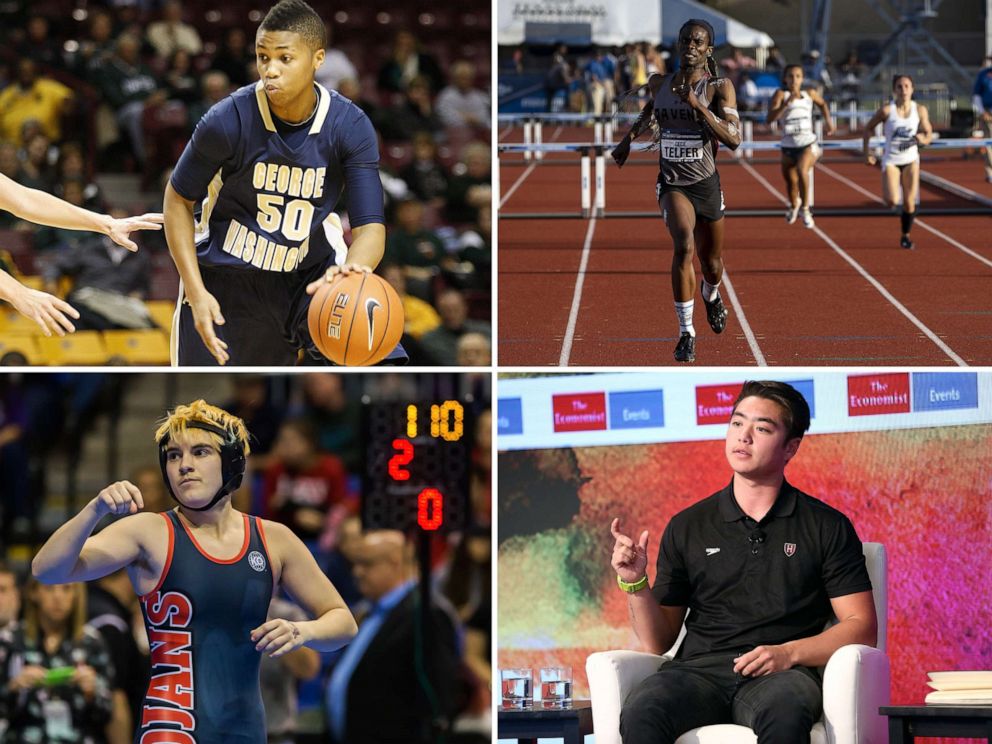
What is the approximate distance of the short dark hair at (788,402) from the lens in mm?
4121

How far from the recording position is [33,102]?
300 inches

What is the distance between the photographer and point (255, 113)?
4.97 meters

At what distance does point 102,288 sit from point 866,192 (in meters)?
3.10

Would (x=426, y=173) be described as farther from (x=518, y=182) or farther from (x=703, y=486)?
(x=703, y=486)

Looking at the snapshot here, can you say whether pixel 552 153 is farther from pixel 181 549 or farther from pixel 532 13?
pixel 181 549

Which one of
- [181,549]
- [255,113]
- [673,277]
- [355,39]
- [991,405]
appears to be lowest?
[181,549]

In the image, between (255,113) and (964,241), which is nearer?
(255,113)

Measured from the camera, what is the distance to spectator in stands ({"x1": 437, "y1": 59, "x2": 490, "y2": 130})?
23.2 ft

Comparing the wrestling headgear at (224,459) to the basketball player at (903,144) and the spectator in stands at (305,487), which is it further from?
the basketball player at (903,144)

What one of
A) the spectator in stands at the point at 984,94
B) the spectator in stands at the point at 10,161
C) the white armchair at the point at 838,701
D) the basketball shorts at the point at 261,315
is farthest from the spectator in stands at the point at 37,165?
the white armchair at the point at 838,701

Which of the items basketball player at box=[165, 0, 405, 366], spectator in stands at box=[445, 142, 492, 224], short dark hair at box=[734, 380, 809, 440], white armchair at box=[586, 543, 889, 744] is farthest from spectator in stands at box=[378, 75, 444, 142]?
white armchair at box=[586, 543, 889, 744]

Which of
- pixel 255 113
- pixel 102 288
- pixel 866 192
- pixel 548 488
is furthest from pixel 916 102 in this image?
pixel 102 288

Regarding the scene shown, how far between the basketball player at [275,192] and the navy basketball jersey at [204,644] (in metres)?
0.87

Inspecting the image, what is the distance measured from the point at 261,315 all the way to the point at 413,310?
108cm
